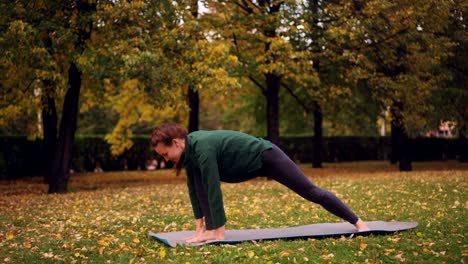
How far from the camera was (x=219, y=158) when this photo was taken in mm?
6855

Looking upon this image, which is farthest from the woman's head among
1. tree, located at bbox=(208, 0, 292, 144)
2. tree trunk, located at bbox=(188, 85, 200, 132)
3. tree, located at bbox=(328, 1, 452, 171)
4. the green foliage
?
tree trunk, located at bbox=(188, 85, 200, 132)

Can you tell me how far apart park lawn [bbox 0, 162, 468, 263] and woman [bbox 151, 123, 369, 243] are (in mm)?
481

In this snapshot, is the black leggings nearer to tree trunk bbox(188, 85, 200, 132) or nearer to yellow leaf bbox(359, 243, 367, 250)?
yellow leaf bbox(359, 243, 367, 250)

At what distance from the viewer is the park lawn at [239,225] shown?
20.8ft

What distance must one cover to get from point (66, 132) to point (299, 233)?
39.0 ft

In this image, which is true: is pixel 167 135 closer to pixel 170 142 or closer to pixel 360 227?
pixel 170 142

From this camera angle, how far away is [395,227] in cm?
768

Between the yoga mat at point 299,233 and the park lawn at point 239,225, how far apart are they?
17 cm

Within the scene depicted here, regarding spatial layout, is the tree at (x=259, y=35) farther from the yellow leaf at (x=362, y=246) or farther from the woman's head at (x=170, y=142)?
the yellow leaf at (x=362, y=246)

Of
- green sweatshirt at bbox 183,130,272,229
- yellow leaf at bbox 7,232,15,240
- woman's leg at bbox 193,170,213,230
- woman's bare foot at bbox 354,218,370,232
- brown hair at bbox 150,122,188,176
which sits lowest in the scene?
yellow leaf at bbox 7,232,15,240

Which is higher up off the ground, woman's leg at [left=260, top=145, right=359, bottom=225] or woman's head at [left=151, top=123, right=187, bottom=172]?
woman's head at [left=151, top=123, right=187, bottom=172]

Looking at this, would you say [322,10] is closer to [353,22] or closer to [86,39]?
[353,22]

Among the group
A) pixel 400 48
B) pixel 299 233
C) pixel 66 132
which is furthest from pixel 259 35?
pixel 299 233

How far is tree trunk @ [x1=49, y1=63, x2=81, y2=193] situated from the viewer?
→ 1777 centimetres
